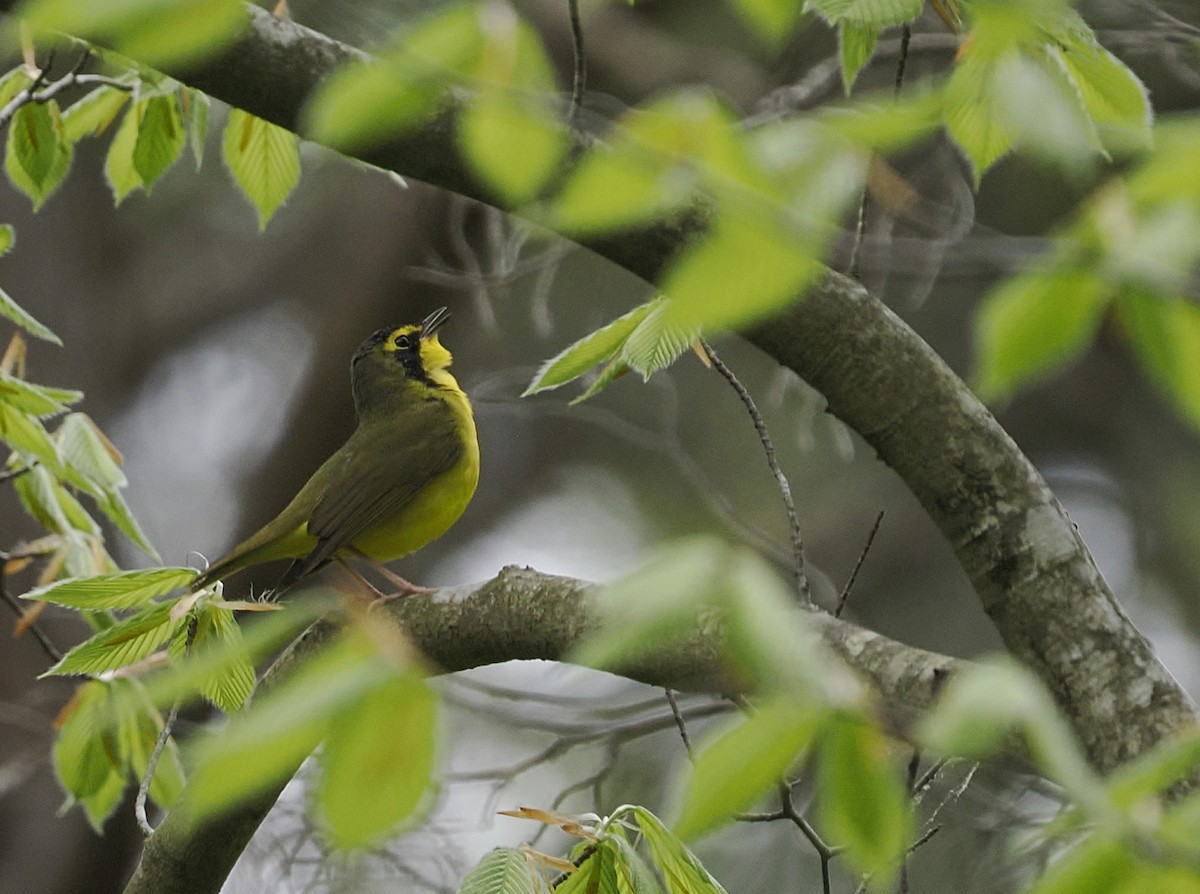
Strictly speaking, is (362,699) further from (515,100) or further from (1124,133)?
(1124,133)

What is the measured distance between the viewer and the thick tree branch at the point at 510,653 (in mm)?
2061

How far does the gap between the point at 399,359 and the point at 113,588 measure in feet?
10.7

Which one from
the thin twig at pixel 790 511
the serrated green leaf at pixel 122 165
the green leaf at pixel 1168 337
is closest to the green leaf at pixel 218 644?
the thin twig at pixel 790 511

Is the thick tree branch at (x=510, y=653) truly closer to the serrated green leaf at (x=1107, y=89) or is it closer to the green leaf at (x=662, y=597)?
the green leaf at (x=662, y=597)

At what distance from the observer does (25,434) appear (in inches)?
138

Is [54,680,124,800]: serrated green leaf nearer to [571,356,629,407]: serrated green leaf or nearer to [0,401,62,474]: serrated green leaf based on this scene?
[0,401,62,474]: serrated green leaf

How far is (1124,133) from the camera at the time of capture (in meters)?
2.38

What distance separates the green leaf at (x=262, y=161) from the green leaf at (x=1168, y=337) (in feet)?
9.13

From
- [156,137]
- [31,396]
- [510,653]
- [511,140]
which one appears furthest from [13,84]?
[511,140]

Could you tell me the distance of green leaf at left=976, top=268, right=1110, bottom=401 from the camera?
1.23 m

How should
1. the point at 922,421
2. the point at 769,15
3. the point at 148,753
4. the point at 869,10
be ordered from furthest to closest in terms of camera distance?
the point at 148,753 < the point at 922,421 < the point at 869,10 < the point at 769,15

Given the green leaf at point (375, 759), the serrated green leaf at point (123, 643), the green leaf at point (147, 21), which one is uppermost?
the green leaf at point (147, 21)

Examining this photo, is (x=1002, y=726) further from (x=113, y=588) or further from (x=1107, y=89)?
(x=113, y=588)

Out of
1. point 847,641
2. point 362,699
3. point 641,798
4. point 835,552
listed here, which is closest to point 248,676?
point 847,641
